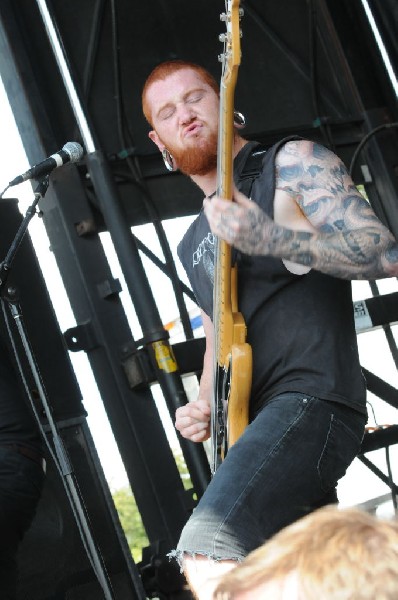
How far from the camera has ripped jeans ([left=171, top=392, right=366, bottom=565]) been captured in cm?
194

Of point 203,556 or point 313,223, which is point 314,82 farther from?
point 203,556

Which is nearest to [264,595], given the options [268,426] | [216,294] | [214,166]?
[268,426]

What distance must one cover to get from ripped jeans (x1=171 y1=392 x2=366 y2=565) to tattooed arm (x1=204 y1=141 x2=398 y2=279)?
330 mm

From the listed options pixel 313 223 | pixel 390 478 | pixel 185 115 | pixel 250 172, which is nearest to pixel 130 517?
pixel 390 478

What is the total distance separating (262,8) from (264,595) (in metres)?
4.09

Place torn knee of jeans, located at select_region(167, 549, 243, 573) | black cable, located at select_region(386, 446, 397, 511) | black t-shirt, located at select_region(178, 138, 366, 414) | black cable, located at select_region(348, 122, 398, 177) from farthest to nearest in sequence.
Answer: black cable, located at select_region(348, 122, 398, 177) → black cable, located at select_region(386, 446, 397, 511) → black t-shirt, located at select_region(178, 138, 366, 414) → torn knee of jeans, located at select_region(167, 549, 243, 573)

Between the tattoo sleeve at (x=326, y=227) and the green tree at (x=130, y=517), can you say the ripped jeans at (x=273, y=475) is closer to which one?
the tattoo sleeve at (x=326, y=227)

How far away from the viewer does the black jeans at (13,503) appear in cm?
311

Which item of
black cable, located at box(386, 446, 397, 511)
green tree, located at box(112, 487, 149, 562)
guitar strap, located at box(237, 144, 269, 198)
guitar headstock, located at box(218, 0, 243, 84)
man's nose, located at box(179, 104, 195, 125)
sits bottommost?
green tree, located at box(112, 487, 149, 562)

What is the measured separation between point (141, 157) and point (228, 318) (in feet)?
6.93

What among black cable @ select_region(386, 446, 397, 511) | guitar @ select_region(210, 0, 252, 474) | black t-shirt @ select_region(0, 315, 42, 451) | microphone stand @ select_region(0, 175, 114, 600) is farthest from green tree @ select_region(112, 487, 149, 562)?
guitar @ select_region(210, 0, 252, 474)

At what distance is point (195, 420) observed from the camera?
252 cm

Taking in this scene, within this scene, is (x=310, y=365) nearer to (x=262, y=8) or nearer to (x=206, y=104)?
(x=206, y=104)

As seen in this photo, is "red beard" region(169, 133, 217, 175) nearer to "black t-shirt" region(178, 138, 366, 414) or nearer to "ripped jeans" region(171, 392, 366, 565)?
"black t-shirt" region(178, 138, 366, 414)
